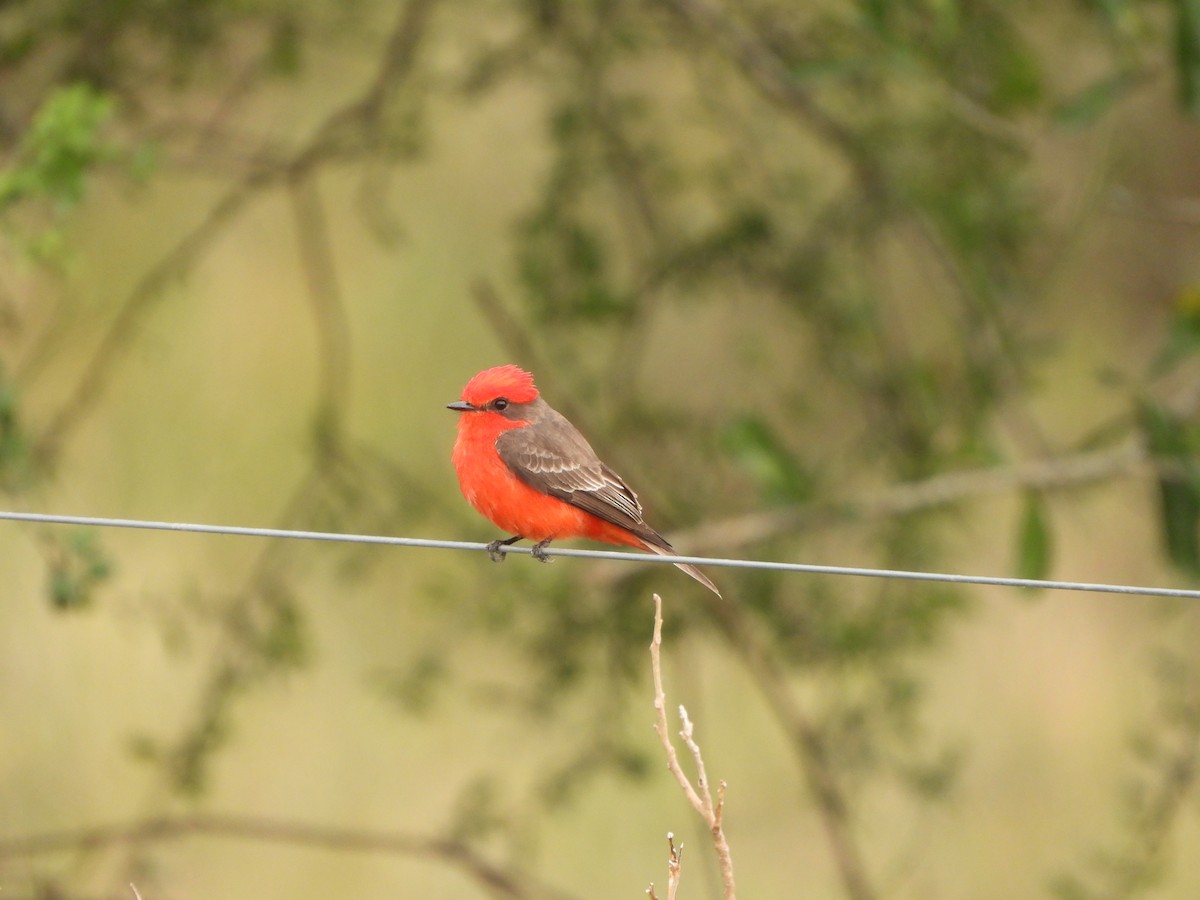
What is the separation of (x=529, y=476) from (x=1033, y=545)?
175 cm

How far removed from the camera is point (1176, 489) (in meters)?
5.23

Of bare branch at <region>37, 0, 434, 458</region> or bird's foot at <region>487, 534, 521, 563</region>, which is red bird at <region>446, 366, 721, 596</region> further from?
bare branch at <region>37, 0, 434, 458</region>

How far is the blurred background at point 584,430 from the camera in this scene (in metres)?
6.12

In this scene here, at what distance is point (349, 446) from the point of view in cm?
722

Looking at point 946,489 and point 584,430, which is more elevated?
point 584,430

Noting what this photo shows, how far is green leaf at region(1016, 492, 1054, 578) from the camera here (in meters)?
5.19

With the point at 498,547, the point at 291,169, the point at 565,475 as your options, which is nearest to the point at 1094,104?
the point at 565,475

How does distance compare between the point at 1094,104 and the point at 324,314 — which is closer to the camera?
the point at 1094,104

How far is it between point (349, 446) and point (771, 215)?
2.03 metres

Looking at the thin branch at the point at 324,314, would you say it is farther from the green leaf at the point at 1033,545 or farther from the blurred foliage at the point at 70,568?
the green leaf at the point at 1033,545

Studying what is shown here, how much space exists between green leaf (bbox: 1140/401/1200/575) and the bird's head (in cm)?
193

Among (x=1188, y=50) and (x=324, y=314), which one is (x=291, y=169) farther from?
(x=1188, y=50)

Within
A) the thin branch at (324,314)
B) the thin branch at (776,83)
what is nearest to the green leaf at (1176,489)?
the thin branch at (776,83)

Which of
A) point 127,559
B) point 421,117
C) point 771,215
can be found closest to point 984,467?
point 771,215
